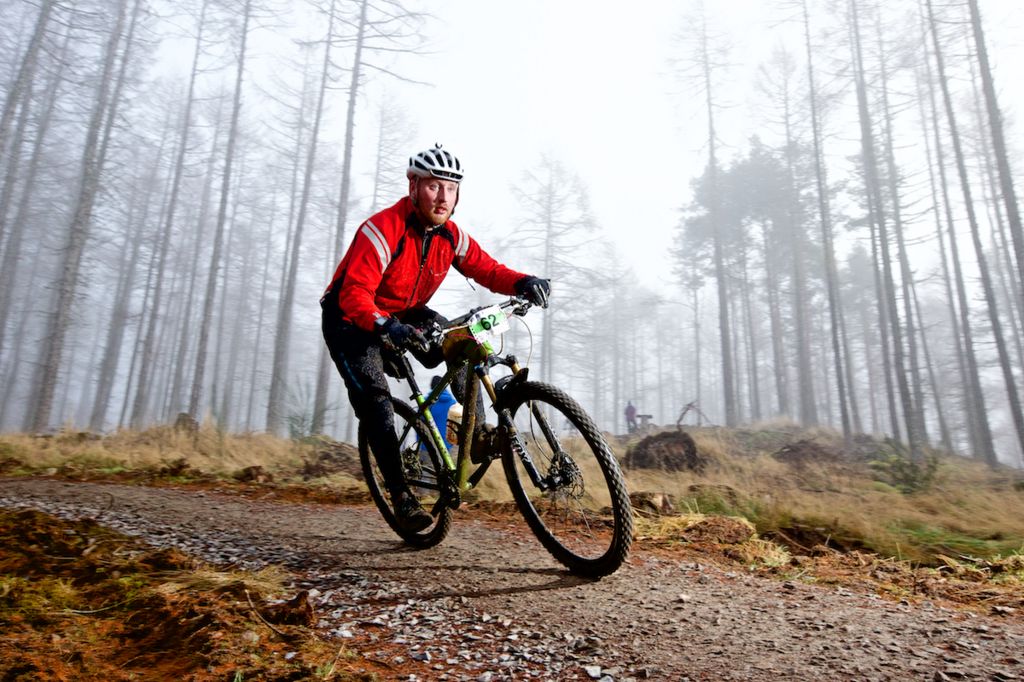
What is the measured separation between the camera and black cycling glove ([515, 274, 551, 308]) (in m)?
3.33

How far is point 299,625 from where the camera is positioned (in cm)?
221

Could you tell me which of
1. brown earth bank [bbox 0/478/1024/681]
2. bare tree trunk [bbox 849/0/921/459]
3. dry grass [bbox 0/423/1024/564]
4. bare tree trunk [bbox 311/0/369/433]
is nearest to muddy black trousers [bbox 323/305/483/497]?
brown earth bank [bbox 0/478/1024/681]

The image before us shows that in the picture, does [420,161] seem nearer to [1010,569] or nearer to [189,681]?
[189,681]

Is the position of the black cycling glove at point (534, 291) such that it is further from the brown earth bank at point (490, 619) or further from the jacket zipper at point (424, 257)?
the brown earth bank at point (490, 619)

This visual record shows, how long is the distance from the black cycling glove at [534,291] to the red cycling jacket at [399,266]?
0.15 metres

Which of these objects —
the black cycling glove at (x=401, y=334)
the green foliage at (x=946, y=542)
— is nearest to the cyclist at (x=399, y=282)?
the black cycling glove at (x=401, y=334)

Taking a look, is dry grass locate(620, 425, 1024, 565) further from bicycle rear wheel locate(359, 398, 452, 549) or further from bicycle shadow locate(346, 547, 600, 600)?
bicycle rear wheel locate(359, 398, 452, 549)

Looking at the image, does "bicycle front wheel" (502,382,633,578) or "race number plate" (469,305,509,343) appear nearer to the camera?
"bicycle front wheel" (502,382,633,578)

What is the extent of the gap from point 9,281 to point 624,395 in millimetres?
50159

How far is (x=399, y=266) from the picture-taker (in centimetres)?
358

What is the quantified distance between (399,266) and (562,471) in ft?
5.72

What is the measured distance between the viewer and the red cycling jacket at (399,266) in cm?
329

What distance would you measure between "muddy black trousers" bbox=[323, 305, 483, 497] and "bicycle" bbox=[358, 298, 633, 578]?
283 mm

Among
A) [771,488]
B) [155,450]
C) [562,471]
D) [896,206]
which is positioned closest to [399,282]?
[562,471]
